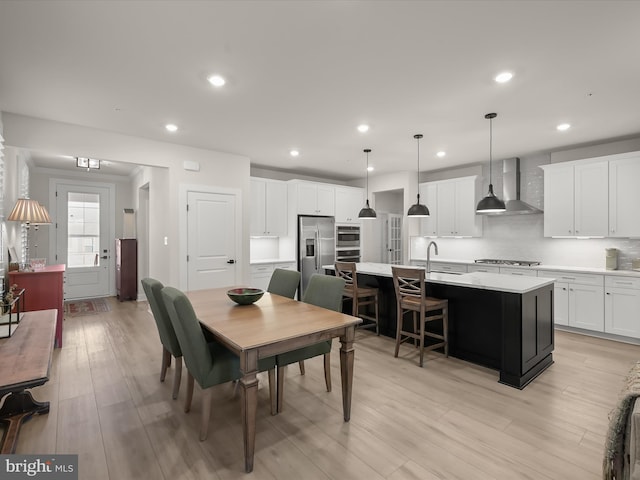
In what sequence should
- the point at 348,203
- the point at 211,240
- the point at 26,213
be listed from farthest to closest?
the point at 348,203 → the point at 211,240 → the point at 26,213

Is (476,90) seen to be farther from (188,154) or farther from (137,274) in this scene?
(137,274)

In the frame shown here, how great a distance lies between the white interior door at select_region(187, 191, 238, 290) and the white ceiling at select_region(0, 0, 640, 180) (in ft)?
3.60

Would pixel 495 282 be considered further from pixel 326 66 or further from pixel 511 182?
pixel 511 182

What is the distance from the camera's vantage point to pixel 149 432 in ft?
7.28

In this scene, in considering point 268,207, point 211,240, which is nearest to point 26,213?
point 211,240

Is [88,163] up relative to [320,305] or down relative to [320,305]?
up

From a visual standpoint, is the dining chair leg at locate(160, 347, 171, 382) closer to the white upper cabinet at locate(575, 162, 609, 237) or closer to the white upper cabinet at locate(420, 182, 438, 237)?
the white upper cabinet at locate(420, 182, 438, 237)

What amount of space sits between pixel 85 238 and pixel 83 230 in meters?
0.17

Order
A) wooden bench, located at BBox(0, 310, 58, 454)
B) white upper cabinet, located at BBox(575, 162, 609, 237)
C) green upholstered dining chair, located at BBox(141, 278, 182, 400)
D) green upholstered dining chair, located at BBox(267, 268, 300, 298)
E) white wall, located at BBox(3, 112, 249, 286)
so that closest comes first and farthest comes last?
1. wooden bench, located at BBox(0, 310, 58, 454)
2. green upholstered dining chair, located at BBox(141, 278, 182, 400)
3. green upholstered dining chair, located at BBox(267, 268, 300, 298)
4. white wall, located at BBox(3, 112, 249, 286)
5. white upper cabinet, located at BBox(575, 162, 609, 237)

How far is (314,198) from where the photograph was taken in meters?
6.43

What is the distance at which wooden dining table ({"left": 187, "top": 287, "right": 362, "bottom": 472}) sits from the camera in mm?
1833

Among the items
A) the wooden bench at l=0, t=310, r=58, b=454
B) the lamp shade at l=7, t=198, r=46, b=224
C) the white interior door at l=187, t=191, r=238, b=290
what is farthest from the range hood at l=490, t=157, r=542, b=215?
the lamp shade at l=7, t=198, r=46, b=224

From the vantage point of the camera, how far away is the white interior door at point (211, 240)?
15.8ft

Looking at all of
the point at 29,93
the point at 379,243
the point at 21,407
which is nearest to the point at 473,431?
the point at 21,407
